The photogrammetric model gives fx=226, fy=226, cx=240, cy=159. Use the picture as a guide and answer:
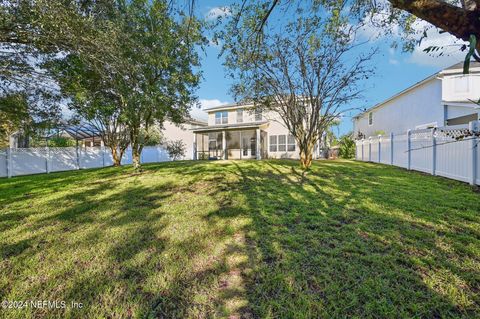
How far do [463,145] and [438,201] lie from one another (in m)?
2.30

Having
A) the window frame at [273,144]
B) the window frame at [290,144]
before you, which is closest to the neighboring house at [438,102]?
the window frame at [290,144]

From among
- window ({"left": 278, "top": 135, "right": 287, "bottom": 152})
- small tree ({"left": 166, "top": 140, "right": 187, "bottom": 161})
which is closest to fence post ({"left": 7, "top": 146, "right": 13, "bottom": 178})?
small tree ({"left": 166, "top": 140, "right": 187, "bottom": 161})

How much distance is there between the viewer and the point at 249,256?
Result: 281 cm


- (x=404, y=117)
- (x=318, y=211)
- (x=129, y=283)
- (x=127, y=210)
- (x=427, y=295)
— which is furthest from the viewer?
(x=404, y=117)

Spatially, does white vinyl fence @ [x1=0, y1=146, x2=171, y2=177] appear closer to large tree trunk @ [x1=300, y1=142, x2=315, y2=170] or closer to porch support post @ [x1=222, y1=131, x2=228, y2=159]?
porch support post @ [x1=222, y1=131, x2=228, y2=159]

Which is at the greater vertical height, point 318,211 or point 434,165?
point 434,165

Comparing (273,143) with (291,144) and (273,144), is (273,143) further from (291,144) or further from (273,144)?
(291,144)

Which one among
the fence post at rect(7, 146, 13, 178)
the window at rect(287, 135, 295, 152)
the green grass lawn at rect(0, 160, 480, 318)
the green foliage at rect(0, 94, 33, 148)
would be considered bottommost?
the green grass lawn at rect(0, 160, 480, 318)

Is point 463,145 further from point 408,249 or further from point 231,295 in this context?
point 231,295

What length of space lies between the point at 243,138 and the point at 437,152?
14966mm

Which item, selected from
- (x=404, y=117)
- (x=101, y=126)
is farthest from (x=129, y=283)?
(x=404, y=117)

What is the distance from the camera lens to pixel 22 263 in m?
2.71

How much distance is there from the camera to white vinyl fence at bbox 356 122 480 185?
5547 mm

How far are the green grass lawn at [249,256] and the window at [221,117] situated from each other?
18204 millimetres
